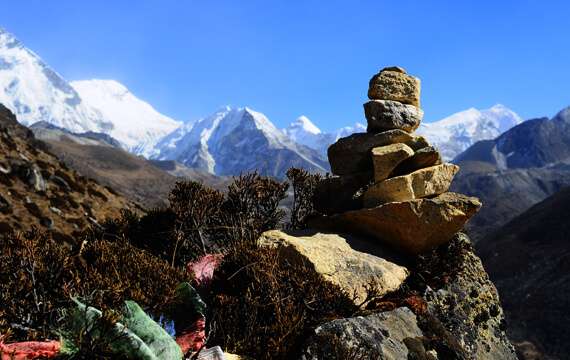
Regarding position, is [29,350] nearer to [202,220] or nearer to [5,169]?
[202,220]

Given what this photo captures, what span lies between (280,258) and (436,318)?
303 cm

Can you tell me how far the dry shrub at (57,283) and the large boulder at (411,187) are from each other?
487 cm

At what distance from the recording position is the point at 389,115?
41.0 feet

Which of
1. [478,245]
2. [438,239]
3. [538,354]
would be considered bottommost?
[538,354]

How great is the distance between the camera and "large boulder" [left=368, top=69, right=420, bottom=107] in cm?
1282

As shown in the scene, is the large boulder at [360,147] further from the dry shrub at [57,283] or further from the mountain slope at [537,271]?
the mountain slope at [537,271]

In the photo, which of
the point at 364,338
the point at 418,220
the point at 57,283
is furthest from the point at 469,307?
the point at 57,283

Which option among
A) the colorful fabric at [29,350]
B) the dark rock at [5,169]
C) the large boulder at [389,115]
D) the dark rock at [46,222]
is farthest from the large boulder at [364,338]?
the dark rock at [5,169]

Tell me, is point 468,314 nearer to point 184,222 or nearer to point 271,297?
point 271,297

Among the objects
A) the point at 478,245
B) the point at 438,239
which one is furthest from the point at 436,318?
the point at 478,245

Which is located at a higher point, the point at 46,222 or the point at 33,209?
the point at 33,209

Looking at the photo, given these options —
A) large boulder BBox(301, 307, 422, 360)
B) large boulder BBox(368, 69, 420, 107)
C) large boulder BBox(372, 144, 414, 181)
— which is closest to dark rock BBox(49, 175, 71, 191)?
large boulder BBox(368, 69, 420, 107)

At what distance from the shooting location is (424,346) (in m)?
8.32

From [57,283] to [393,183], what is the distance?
6822mm
